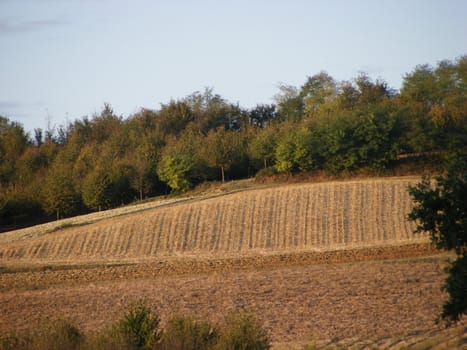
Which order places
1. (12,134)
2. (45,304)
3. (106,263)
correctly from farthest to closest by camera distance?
(12,134), (106,263), (45,304)

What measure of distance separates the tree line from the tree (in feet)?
134

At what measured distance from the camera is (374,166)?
53.8 m

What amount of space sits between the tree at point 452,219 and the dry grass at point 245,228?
25320 millimetres

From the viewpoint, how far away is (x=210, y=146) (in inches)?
2474

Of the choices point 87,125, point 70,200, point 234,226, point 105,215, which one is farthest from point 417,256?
point 87,125

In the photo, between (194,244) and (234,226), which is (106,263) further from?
(234,226)

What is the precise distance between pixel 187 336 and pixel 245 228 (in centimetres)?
2985

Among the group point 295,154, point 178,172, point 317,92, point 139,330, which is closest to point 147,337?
point 139,330

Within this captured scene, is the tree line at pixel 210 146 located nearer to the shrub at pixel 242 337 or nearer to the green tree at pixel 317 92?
the green tree at pixel 317 92

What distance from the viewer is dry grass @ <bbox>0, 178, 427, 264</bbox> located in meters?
40.7

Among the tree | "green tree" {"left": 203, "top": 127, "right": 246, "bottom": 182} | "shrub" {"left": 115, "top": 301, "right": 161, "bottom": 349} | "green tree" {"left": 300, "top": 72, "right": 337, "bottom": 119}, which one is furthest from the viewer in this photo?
"green tree" {"left": 300, "top": 72, "right": 337, "bottom": 119}

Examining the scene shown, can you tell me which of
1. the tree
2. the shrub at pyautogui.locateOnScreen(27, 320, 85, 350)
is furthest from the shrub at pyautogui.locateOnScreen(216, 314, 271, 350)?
the tree

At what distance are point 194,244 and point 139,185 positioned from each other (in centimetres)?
2123

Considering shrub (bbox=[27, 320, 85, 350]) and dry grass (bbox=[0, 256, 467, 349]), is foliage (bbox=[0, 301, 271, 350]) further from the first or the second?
dry grass (bbox=[0, 256, 467, 349])
